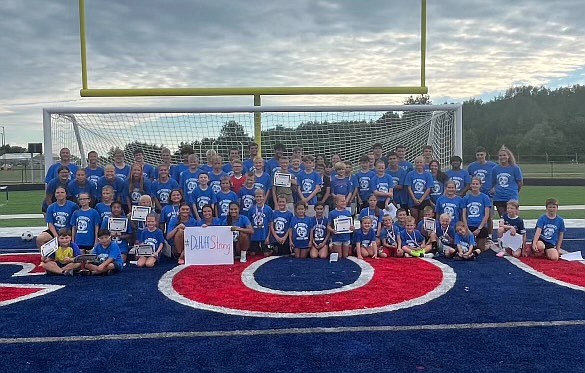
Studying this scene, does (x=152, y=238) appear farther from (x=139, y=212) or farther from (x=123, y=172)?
(x=123, y=172)

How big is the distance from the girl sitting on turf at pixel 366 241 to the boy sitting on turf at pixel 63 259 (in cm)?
399

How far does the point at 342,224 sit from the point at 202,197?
2.23 meters

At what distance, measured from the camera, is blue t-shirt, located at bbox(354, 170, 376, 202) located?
8758 mm

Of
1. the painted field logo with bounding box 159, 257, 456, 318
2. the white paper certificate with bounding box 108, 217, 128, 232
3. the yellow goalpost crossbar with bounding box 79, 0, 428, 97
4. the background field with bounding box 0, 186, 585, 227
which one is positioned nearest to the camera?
the painted field logo with bounding box 159, 257, 456, 318

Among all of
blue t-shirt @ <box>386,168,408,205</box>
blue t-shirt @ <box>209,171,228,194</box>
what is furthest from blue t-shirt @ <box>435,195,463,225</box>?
blue t-shirt @ <box>209,171,228,194</box>

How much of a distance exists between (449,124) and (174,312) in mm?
7549

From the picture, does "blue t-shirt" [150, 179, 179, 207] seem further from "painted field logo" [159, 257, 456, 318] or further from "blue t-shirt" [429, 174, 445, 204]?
"blue t-shirt" [429, 174, 445, 204]

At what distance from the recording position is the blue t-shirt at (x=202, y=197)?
805 centimetres

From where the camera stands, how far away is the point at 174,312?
5.04 m

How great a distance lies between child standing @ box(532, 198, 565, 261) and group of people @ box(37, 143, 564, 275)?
15 millimetres

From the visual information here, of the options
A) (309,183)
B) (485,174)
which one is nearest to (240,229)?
(309,183)

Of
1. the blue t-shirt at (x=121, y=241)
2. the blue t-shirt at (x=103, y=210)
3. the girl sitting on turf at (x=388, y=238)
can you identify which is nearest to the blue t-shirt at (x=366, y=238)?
the girl sitting on turf at (x=388, y=238)

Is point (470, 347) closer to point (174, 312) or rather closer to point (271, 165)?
point (174, 312)

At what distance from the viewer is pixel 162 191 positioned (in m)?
8.30
